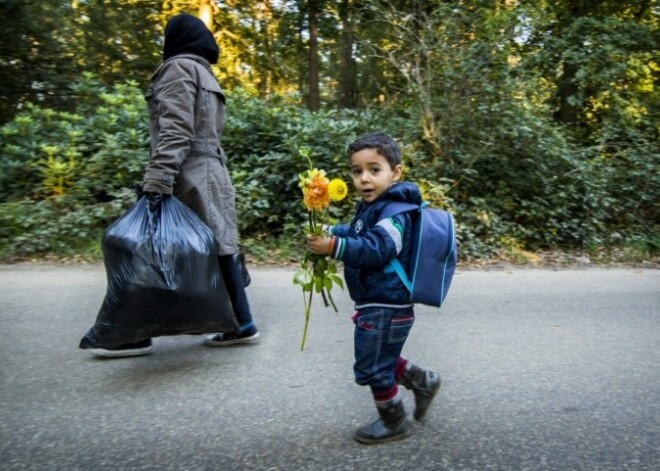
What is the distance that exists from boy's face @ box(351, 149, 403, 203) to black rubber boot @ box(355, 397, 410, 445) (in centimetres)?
89

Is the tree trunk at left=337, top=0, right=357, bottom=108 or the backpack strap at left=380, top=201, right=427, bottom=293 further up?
the tree trunk at left=337, top=0, right=357, bottom=108

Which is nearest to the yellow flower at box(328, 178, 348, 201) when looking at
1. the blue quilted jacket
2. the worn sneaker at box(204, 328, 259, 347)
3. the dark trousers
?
the blue quilted jacket

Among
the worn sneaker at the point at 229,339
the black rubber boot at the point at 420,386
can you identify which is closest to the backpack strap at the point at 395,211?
the black rubber boot at the point at 420,386

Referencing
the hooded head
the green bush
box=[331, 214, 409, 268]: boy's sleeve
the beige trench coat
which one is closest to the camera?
box=[331, 214, 409, 268]: boy's sleeve

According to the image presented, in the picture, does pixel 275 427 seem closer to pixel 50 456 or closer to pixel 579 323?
pixel 50 456

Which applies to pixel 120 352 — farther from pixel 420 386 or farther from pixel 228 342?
pixel 420 386

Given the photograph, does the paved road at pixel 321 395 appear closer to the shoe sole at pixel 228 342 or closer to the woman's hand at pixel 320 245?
the shoe sole at pixel 228 342

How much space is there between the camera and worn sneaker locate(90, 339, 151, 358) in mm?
3137

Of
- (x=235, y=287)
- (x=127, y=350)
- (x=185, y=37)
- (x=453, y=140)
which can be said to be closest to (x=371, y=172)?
(x=235, y=287)

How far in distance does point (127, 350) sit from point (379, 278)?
1744mm

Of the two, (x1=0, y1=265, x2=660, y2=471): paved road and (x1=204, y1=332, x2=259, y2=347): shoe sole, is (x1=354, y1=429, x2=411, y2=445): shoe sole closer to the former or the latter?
(x1=0, y1=265, x2=660, y2=471): paved road

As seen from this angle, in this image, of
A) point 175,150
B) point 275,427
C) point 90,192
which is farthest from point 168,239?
point 90,192

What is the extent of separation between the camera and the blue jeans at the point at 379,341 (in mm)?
2242

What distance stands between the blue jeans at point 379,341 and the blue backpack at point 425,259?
11 cm
